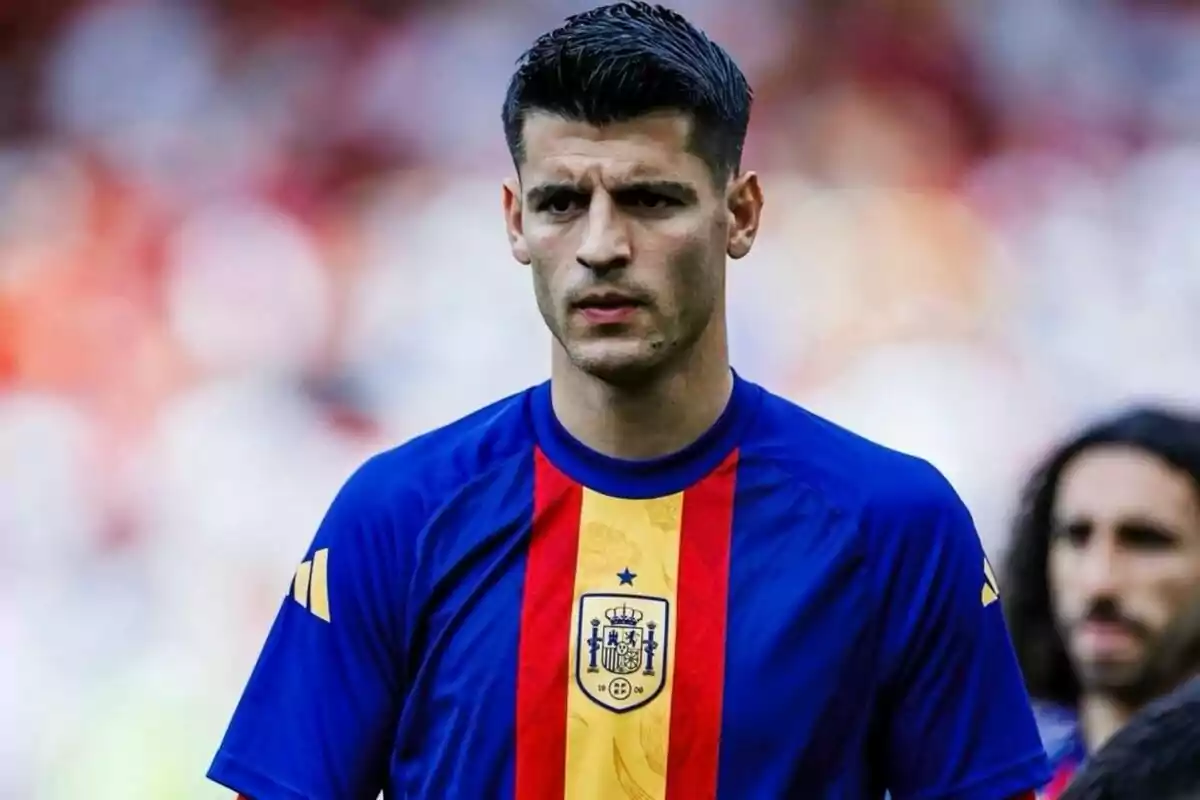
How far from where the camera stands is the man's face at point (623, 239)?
2.01 m

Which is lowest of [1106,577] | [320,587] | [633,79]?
[320,587]

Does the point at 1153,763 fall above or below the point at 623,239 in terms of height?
below

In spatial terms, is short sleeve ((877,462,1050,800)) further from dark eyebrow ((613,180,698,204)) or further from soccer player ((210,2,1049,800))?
dark eyebrow ((613,180,698,204))

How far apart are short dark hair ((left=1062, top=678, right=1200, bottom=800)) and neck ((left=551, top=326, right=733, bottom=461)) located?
1485 mm

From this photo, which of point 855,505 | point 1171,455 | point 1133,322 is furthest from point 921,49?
point 855,505

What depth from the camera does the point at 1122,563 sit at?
11.1ft

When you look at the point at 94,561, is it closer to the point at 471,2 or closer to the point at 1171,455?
the point at 471,2

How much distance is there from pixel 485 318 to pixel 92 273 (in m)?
0.99

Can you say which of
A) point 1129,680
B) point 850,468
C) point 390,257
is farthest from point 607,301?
point 390,257

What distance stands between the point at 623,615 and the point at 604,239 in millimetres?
403

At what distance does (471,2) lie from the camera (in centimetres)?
487

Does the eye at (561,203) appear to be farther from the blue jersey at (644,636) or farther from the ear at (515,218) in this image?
the blue jersey at (644,636)

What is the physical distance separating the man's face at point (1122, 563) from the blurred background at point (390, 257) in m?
1.08

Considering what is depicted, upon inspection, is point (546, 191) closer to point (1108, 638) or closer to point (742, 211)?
point (742, 211)
